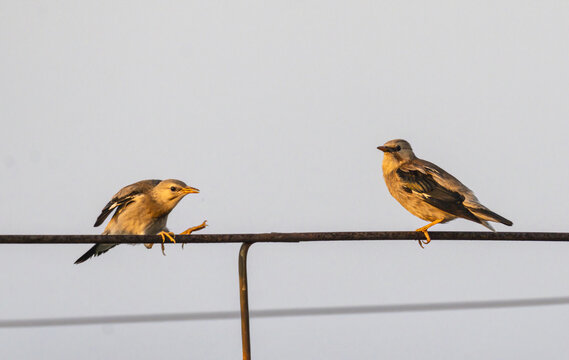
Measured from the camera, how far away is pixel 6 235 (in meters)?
3.62

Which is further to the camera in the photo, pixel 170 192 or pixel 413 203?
pixel 413 203

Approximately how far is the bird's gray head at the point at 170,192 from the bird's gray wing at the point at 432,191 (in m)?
2.26

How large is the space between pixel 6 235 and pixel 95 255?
4.52m

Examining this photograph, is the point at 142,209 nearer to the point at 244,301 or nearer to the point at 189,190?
the point at 189,190

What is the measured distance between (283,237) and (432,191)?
14.6 ft

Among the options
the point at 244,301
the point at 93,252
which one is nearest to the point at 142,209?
the point at 93,252

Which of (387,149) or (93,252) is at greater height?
(387,149)

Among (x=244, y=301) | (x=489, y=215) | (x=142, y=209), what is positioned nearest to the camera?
(x=244, y=301)

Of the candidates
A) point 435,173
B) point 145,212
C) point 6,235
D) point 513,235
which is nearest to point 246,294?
point 6,235

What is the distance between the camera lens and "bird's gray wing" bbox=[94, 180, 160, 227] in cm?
816

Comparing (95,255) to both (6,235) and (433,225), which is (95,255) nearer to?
(433,225)

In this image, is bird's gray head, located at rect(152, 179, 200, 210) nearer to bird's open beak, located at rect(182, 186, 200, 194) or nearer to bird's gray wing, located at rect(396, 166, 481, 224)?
bird's open beak, located at rect(182, 186, 200, 194)

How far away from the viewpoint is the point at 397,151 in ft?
29.8

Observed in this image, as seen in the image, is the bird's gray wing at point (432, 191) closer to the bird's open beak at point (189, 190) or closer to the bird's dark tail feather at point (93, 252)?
the bird's open beak at point (189, 190)
